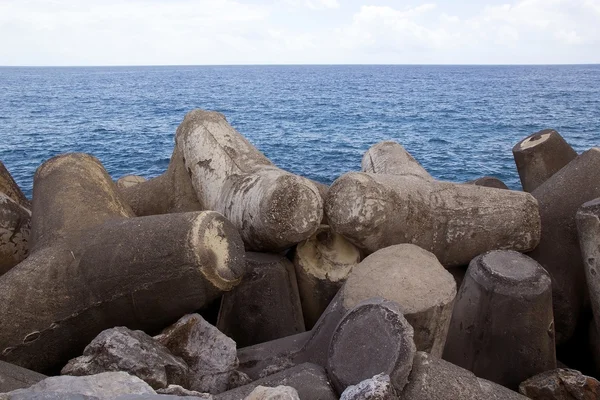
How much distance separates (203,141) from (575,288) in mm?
2902

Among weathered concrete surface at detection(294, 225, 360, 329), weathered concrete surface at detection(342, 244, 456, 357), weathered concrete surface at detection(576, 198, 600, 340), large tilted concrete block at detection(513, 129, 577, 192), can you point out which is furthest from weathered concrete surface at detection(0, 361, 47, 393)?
large tilted concrete block at detection(513, 129, 577, 192)

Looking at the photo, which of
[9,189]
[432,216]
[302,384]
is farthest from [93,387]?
[9,189]

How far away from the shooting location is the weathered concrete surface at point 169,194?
5043 mm

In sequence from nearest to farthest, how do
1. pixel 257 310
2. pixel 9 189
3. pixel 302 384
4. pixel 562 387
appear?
pixel 302 384 → pixel 562 387 → pixel 257 310 → pixel 9 189

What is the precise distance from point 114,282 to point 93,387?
1.10m

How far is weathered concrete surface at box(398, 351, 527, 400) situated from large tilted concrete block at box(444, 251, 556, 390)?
773 millimetres

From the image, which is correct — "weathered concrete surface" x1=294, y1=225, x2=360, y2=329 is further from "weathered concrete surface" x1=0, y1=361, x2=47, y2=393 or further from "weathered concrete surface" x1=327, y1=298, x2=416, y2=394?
"weathered concrete surface" x1=0, y1=361, x2=47, y2=393

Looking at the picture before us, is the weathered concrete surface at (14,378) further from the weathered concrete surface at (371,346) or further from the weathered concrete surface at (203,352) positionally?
the weathered concrete surface at (371,346)

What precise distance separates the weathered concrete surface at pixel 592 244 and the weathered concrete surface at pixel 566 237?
387mm

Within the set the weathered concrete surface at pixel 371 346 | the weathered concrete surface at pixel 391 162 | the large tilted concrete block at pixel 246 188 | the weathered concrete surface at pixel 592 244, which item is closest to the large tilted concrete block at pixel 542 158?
the weathered concrete surface at pixel 391 162

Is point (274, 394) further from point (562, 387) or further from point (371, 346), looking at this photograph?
point (562, 387)

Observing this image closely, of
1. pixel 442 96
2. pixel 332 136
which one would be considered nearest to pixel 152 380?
pixel 332 136

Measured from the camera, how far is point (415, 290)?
2.84 metres

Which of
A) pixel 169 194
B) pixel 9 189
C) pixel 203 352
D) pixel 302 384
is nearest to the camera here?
pixel 302 384
